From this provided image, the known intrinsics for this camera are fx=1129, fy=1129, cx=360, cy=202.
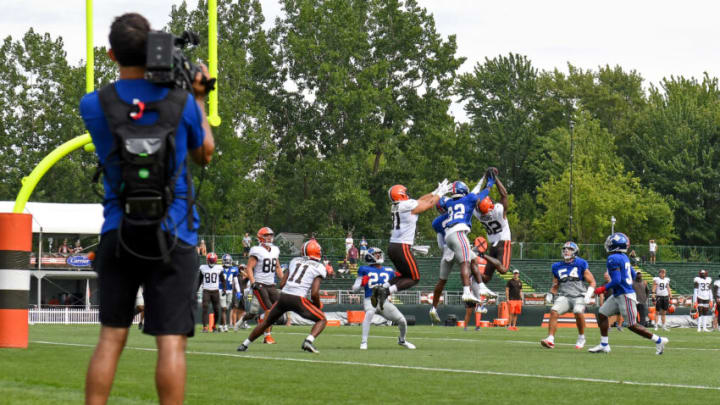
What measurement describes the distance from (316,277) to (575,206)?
55784 mm

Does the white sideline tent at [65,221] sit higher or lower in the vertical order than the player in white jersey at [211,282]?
higher

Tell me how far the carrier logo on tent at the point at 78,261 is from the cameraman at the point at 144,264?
37.5m

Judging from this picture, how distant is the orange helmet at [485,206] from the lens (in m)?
19.6

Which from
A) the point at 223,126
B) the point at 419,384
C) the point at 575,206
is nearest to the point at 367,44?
the point at 223,126

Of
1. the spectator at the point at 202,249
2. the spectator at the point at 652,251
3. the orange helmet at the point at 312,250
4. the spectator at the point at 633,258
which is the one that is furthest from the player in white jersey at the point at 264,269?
the spectator at the point at 652,251

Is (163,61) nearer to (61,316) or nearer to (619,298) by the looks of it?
(619,298)

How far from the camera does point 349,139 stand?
219 feet

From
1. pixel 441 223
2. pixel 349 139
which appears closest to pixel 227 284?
pixel 441 223

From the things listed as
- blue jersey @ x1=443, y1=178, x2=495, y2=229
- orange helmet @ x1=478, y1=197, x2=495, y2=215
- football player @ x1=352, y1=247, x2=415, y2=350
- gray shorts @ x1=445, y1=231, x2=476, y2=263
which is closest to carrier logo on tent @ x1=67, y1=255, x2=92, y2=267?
football player @ x1=352, y1=247, x2=415, y2=350

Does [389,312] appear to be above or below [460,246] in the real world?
below

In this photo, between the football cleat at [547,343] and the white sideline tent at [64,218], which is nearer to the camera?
the football cleat at [547,343]

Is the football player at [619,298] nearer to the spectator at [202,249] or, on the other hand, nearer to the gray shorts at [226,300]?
the gray shorts at [226,300]

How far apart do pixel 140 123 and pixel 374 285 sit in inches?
535

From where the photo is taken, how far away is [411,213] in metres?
17.8
